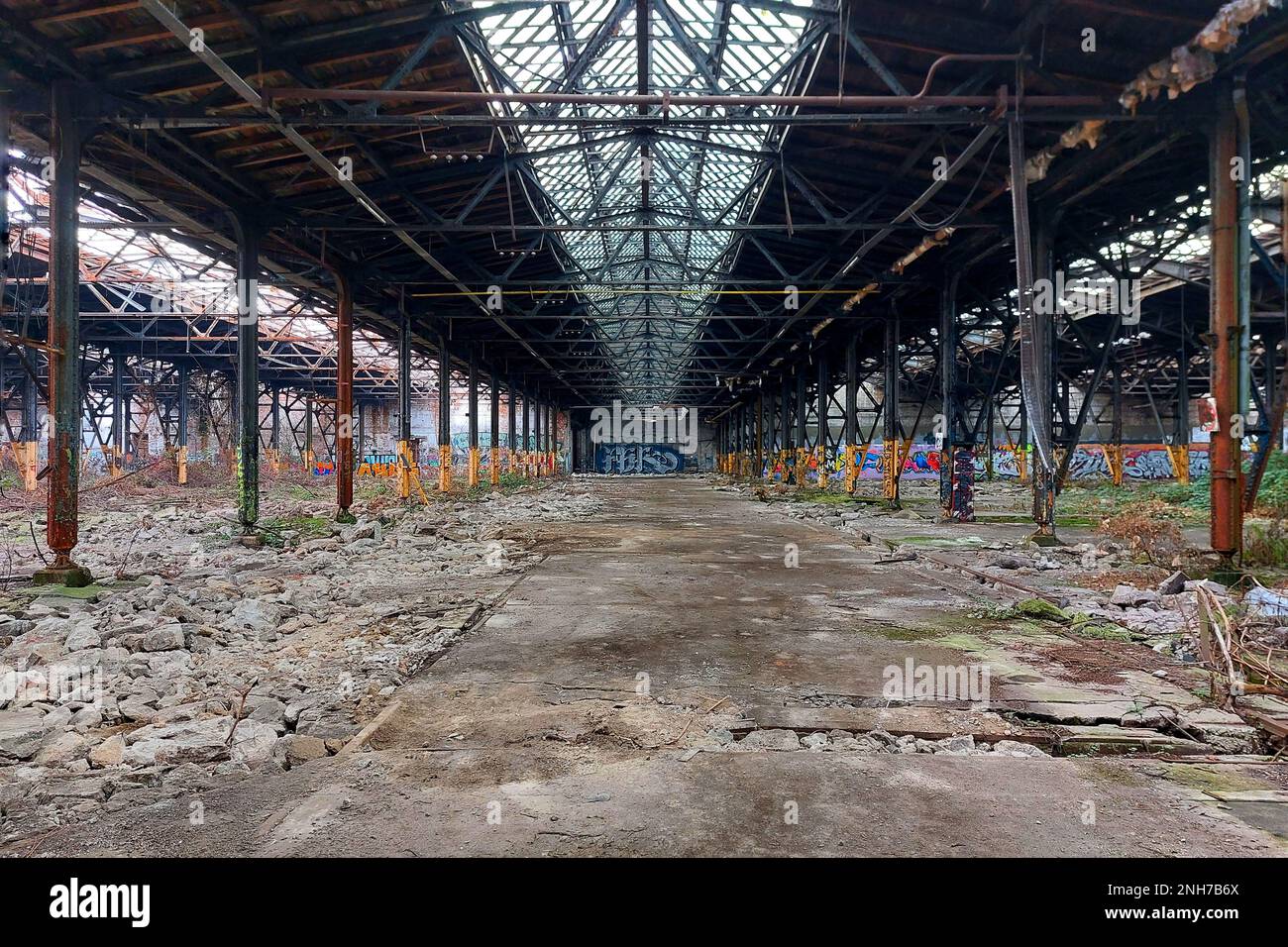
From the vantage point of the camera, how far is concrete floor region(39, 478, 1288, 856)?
2561 millimetres

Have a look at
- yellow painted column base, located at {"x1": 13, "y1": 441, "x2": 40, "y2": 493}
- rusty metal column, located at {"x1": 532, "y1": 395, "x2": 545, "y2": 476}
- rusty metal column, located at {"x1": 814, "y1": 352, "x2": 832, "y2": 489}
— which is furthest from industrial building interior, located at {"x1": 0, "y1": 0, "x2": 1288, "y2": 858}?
rusty metal column, located at {"x1": 532, "y1": 395, "x2": 545, "y2": 476}

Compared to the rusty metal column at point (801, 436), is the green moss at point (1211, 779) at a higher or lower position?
lower

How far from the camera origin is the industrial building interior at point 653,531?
9.78 feet

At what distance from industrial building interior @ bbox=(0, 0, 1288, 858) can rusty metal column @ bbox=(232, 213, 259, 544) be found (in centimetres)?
9

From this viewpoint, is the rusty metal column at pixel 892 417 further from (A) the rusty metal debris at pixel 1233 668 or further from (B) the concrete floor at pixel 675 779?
(A) the rusty metal debris at pixel 1233 668

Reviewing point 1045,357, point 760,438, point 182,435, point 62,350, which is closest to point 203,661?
point 62,350

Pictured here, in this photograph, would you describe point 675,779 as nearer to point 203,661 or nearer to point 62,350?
point 203,661

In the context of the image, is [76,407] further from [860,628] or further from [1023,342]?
[1023,342]

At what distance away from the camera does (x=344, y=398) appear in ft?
48.0

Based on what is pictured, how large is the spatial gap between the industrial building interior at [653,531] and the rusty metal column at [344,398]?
112mm

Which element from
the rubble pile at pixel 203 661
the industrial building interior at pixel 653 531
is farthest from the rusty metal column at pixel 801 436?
the rubble pile at pixel 203 661

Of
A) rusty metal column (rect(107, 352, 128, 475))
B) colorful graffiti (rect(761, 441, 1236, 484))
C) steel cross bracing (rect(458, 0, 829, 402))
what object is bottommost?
colorful graffiti (rect(761, 441, 1236, 484))

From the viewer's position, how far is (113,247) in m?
17.8

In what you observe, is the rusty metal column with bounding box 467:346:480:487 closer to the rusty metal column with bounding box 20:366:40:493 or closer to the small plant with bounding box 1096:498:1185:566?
the rusty metal column with bounding box 20:366:40:493
